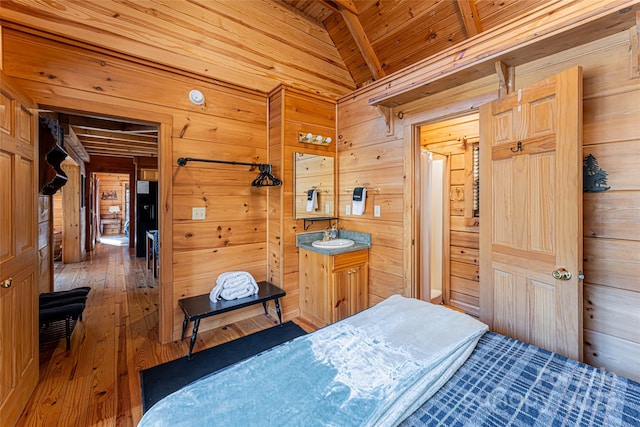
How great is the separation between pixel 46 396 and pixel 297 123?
2.90 m

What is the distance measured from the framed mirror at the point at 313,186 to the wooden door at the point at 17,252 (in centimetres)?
198

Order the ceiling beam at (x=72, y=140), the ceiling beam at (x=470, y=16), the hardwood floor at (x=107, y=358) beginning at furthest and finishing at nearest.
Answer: the ceiling beam at (x=72, y=140) < the ceiling beam at (x=470, y=16) < the hardwood floor at (x=107, y=358)

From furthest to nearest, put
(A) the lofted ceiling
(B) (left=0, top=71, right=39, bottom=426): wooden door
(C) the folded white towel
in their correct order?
(C) the folded white towel → (A) the lofted ceiling → (B) (left=0, top=71, right=39, bottom=426): wooden door

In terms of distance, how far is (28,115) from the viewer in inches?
67.1

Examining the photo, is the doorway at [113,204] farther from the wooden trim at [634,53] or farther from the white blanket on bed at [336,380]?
the wooden trim at [634,53]

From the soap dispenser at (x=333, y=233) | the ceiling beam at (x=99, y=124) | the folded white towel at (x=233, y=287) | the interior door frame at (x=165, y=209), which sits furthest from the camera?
the ceiling beam at (x=99, y=124)

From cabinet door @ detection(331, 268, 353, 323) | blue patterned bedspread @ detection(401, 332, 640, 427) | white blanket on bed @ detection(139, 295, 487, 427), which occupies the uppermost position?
white blanket on bed @ detection(139, 295, 487, 427)

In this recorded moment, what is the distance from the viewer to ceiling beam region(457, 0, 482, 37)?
216 cm

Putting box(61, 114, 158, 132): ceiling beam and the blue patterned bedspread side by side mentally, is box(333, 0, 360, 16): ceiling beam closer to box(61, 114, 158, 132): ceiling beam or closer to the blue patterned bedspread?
box(61, 114, 158, 132): ceiling beam

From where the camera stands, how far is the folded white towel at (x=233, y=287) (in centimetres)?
246

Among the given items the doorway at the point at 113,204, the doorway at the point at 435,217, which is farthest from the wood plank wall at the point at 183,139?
the doorway at the point at 113,204

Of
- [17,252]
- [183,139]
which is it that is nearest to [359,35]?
[183,139]

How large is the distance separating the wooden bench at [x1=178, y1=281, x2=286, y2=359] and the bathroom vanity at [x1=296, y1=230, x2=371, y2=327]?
322 mm

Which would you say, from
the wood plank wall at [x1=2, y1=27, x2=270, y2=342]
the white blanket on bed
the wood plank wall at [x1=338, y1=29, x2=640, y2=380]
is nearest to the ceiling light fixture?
the wood plank wall at [x1=2, y1=27, x2=270, y2=342]
